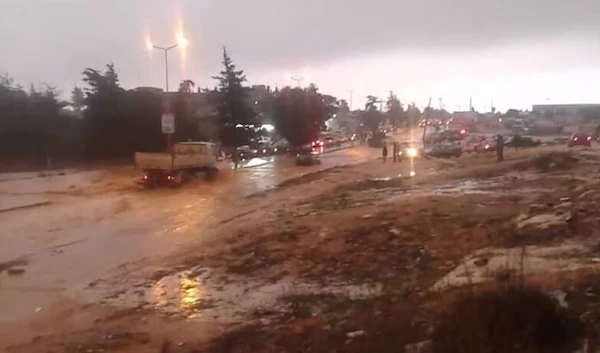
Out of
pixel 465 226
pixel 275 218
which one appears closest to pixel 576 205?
pixel 465 226

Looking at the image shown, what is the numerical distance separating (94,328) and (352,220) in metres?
11.0

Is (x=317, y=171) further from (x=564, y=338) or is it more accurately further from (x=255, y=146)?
(x=564, y=338)

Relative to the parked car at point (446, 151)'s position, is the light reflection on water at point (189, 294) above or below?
above

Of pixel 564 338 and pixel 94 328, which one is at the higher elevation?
pixel 564 338

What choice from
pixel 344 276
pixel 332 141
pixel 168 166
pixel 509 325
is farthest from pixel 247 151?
pixel 509 325

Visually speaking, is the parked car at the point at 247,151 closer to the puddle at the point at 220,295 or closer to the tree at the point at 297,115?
the tree at the point at 297,115

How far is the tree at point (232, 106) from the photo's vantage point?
234ft

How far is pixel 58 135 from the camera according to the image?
190ft

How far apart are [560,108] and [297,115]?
64.4 meters

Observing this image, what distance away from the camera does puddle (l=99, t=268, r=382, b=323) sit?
40.6 ft

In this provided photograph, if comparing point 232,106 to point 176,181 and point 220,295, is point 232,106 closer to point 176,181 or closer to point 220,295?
point 176,181

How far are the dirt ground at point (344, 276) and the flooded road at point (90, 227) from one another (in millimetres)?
1004

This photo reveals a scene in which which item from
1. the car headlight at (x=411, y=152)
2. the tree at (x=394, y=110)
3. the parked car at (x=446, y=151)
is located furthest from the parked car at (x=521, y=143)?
the tree at (x=394, y=110)

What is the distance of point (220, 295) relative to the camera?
13859 millimetres
